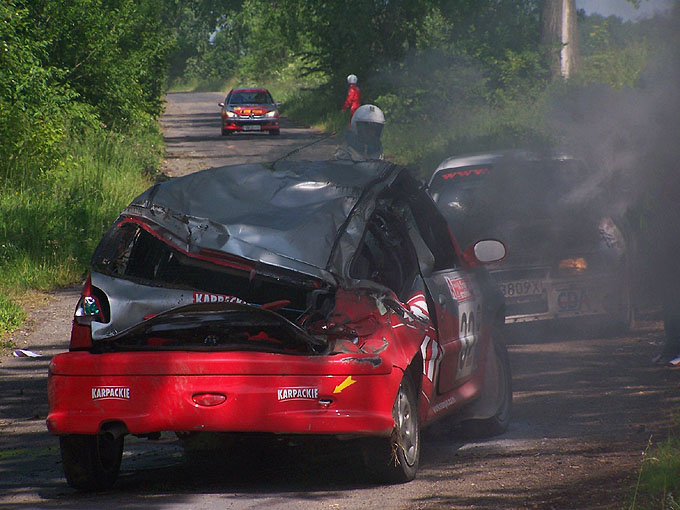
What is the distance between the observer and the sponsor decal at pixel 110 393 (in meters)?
5.40

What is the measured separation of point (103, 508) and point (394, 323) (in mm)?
1659

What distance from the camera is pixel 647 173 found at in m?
13.0

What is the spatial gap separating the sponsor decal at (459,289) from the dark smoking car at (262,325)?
38 millimetres

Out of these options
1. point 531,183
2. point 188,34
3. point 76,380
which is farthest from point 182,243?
point 188,34

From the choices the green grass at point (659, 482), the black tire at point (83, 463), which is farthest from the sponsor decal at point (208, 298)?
the green grass at point (659, 482)

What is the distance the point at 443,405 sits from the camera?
643 cm

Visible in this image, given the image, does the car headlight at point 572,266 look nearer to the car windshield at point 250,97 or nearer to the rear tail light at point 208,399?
the rear tail light at point 208,399

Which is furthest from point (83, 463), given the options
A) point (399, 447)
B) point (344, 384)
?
point (399, 447)

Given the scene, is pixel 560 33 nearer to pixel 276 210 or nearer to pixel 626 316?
pixel 626 316

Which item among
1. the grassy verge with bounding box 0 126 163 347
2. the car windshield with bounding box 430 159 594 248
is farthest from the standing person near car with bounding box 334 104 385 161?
the grassy verge with bounding box 0 126 163 347

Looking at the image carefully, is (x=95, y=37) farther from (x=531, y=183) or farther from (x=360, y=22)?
(x=360, y=22)

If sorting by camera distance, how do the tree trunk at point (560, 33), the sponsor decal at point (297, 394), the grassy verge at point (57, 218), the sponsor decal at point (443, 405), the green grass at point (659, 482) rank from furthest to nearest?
1. the tree trunk at point (560, 33)
2. the grassy verge at point (57, 218)
3. the sponsor decal at point (443, 405)
4. the sponsor decal at point (297, 394)
5. the green grass at point (659, 482)

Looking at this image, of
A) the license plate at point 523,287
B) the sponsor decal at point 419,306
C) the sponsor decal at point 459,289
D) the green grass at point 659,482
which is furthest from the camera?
the license plate at point 523,287

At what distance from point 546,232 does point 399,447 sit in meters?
5.30
